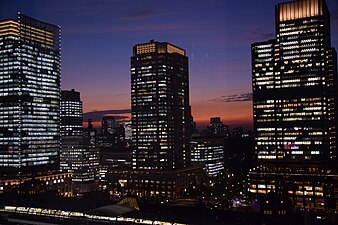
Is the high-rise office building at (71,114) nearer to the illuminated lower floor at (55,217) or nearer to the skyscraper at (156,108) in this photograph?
the skyscraper at (156,108)

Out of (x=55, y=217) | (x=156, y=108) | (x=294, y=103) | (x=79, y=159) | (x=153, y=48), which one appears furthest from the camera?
(x=79, y=159)

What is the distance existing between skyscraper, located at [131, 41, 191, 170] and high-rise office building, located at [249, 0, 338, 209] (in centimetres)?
1349

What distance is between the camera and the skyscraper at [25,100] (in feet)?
170

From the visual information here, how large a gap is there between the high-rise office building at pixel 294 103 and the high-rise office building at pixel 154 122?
13379 millimetres

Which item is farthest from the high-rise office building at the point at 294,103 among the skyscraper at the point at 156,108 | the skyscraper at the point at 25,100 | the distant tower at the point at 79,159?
the distant tower at the point at 79,159

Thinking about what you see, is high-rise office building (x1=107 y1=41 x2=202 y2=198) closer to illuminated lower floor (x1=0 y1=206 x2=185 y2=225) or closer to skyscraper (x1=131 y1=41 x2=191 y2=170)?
skyscraper (x1=131 y1=41 x2=191 y2=170)

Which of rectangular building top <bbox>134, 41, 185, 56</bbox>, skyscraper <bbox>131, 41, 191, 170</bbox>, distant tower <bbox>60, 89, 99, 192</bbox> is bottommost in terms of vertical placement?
distant tower <bbox>60, 89, 99, 192</bbox>

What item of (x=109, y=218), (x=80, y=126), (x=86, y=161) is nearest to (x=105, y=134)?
(x=80, y=126)

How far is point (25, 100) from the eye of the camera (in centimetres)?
5272

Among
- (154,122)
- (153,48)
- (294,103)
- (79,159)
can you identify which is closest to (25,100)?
(154,122)

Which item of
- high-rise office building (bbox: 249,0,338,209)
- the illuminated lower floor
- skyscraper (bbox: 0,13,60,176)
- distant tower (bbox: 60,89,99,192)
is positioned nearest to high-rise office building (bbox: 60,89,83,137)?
distant tower (bbox: 60,89,99,192)

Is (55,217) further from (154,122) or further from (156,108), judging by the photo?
(156,108)

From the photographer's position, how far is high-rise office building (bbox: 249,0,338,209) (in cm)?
4684

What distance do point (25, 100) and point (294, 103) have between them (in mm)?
37064
